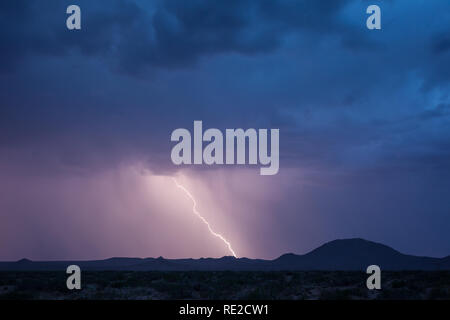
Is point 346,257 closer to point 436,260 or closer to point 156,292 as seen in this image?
point 436,260

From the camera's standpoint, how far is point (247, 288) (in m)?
27.7

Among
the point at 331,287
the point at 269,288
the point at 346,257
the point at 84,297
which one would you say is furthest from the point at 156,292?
the point at 346,257

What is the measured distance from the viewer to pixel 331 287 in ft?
90.8

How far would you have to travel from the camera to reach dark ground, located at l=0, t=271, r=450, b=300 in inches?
968

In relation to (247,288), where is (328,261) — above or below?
below

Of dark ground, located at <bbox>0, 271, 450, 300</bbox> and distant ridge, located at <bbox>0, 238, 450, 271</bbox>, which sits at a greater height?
dark ground, located at <bbox>0, 271, 450, 300</bbox>

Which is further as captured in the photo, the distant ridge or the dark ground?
the distant ridge

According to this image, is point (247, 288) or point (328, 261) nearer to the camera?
point (247, 288)

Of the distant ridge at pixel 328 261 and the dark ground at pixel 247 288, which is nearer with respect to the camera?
the dark ground at pixel 247 288

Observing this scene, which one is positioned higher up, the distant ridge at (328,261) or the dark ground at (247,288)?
the dark ground at (247,288)

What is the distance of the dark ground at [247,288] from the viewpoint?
2458 cm
